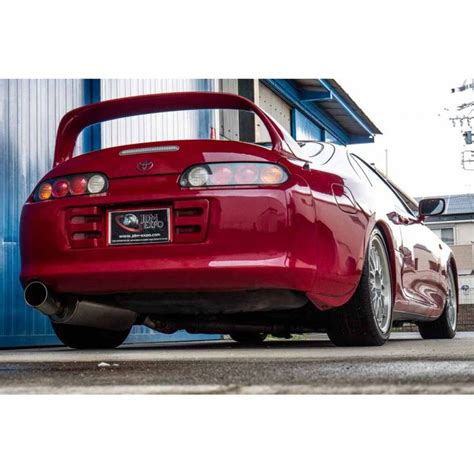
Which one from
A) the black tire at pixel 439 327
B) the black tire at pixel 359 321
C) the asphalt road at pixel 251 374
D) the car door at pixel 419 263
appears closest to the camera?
the asphalt road at pixel 251 374

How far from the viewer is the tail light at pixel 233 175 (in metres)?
3.77

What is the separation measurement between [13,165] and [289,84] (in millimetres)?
7522

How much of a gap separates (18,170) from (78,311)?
6.86ft

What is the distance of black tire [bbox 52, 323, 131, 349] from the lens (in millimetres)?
4609

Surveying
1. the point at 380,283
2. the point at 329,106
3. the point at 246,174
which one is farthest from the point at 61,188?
the point at 329,106

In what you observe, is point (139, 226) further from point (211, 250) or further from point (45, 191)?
point (45, 191)

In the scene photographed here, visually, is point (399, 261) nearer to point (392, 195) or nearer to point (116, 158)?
point (392, 195)

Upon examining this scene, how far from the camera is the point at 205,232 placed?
12.3 feet

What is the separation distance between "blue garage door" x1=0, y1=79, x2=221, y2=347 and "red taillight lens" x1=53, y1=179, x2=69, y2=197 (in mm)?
1905

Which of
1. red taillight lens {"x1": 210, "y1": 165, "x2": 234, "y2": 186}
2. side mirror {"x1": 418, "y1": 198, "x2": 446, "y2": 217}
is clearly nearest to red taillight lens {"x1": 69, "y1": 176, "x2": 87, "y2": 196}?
red taillight lens {"x1": 210, "y1": 165, "x2": 234, "y2": 186}

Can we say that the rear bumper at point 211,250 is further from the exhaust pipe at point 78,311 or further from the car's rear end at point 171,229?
the exhaust pipe at point 78,311

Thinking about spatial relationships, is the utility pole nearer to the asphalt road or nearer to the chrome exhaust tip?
the asphalt road

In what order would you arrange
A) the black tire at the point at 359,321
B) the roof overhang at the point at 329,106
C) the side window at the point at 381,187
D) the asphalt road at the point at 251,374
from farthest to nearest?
the roof overhang at the point at 329,106, the side window at the point at 381,187, the black tire at the point at 359,321, the asphalt road at the point at 251,374

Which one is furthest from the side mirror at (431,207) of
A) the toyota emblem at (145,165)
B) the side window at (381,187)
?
the toyota emblem at (145,165)
